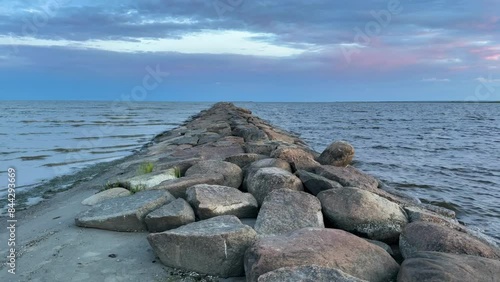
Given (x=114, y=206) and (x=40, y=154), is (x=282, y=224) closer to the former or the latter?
(x=114, y=206)

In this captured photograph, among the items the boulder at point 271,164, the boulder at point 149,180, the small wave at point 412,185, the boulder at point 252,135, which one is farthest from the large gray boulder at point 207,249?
the boulder at point 252,135

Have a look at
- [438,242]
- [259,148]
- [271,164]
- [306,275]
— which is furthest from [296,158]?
[306,275]

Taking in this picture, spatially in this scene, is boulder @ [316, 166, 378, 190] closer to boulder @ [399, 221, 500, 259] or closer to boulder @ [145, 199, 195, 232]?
boulder @ [399, 221, 500, 259]

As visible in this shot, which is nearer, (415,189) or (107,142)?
(415,189)

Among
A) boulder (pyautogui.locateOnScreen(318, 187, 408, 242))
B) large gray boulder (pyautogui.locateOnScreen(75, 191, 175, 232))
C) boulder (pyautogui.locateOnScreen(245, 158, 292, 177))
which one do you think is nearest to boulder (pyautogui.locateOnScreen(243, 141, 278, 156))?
boulder (pyautogui.locateOnScreen(245, 158, 292, 177))

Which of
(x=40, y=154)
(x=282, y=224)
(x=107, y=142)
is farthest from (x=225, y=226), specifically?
(x=107, y=142)

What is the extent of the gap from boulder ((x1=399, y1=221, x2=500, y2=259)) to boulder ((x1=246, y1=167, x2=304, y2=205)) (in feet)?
6.03

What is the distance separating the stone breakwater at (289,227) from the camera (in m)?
3.32

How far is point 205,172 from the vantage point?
21.4ft

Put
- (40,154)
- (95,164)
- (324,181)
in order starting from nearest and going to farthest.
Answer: (324,181) → (95,164) → (40,154)

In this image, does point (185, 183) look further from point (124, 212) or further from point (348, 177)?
point (348, 177)

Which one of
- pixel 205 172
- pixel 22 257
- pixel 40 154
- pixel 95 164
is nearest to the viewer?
pixel 22 257

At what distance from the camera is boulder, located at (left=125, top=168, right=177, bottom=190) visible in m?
6.44

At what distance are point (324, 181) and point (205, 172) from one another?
1.86 meters
